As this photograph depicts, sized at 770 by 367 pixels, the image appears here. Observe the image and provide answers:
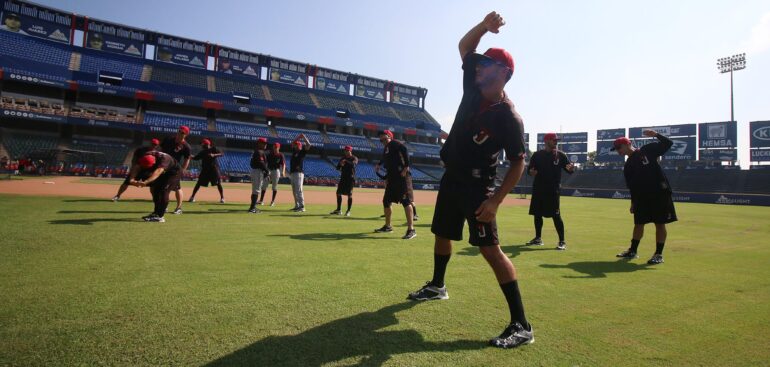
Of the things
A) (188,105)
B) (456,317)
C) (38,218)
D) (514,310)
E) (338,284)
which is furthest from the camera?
(188,105)

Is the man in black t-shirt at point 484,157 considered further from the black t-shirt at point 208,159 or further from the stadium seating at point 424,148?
the stadium seating at point 424,148

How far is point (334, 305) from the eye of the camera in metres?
3.18

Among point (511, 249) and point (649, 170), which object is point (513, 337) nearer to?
point (511, 249)

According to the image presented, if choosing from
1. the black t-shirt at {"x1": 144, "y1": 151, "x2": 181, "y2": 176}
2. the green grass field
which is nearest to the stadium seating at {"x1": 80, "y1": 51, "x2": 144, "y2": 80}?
the black t-shirt at {"x1": 144, "y1": 151, "x2": 181, "y2": 176}

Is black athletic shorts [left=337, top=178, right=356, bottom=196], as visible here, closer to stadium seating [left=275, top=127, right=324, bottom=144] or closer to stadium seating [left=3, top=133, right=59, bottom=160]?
stadium seating [left=3, top=133, right=59, bottom=160]

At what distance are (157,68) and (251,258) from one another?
5032 cm

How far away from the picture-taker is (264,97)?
165ft

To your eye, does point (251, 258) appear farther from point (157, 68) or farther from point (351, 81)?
point (351, 81)

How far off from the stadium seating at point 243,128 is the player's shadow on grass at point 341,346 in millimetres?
44771

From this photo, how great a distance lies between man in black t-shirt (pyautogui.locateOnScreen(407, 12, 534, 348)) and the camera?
292 cm

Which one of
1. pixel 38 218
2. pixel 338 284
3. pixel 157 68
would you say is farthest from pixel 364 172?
pixel 338 284

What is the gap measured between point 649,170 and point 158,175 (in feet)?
28.5

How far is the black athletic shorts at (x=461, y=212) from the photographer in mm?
2971

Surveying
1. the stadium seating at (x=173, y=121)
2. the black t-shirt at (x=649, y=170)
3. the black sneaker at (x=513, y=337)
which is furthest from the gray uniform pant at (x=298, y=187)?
the stadium seating at (x=173, y=121)
